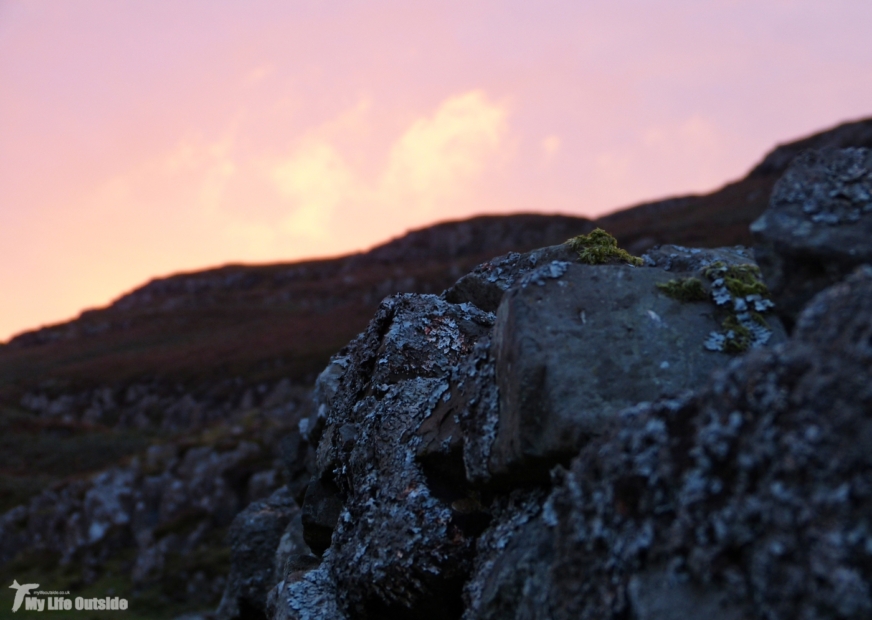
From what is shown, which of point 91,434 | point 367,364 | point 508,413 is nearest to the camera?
point 508,413

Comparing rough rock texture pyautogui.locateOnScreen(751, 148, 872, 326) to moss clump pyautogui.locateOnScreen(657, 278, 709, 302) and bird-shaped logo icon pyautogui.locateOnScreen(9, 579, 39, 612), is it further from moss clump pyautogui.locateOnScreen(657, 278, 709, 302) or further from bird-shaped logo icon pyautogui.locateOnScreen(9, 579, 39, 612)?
bird-shaped logo icon pyautogui.locateOnScreen(9, 579, 39, 612)

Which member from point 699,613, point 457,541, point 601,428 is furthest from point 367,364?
point 699,613

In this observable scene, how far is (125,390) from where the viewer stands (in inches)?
3472

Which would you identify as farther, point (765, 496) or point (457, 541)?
point (457, 541)

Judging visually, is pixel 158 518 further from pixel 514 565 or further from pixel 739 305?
pixel 739 305

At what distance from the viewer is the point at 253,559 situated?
16.8 metres

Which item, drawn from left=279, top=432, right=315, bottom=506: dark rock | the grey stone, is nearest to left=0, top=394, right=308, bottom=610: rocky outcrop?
left=279, top=432, right=315, bottom=506: dark rock

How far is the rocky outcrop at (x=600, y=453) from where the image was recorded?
14.4 feet

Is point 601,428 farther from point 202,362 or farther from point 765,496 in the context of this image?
point 202,362

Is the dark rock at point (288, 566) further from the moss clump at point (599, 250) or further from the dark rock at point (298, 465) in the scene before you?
the moss clump at point (599, 250)

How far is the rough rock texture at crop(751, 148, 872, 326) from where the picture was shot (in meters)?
6.07

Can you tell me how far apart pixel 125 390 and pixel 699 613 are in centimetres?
9176

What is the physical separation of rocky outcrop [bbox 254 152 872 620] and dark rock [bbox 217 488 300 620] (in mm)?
5544

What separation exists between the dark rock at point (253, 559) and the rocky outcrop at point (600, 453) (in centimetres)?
554
